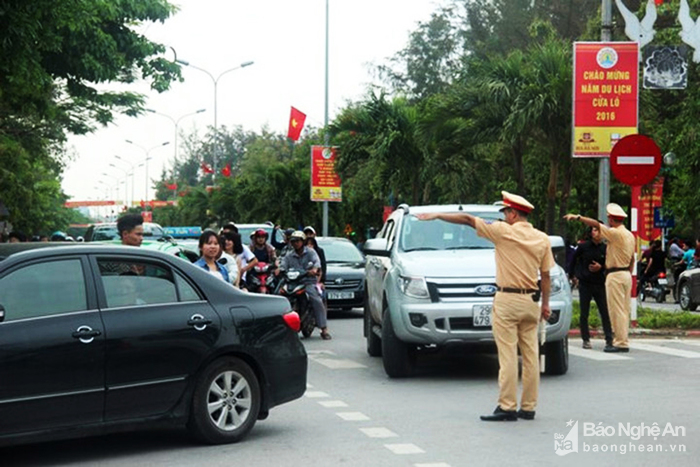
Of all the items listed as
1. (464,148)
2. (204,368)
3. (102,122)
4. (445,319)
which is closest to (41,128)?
(102,122)

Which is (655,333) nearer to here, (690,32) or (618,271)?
(618,271)

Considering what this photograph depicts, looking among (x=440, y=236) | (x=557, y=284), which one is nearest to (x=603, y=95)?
(x=440, y=236)

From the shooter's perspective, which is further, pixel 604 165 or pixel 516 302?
pixel 604 165

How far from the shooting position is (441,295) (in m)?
13.4

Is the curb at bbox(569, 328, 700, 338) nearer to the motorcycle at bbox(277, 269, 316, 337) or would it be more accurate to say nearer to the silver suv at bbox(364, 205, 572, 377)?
the motorcycle at bbox(277, 269, 316, 337)

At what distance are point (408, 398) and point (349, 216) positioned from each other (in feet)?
146

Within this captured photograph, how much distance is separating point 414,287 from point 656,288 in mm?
23073

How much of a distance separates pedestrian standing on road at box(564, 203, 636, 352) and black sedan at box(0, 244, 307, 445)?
716 cm

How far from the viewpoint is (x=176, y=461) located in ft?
29.1

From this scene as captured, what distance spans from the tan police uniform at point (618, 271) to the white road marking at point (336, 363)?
3.33 meters

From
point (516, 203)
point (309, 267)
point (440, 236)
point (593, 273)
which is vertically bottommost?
point (309, 267)

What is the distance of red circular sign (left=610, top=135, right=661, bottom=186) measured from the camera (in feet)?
63.4

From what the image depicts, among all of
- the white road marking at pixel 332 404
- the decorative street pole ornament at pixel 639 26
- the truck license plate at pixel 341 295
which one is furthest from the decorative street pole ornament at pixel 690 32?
the white road marking at pixel 332 404

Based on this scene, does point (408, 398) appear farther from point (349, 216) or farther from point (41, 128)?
point (349, 216)
